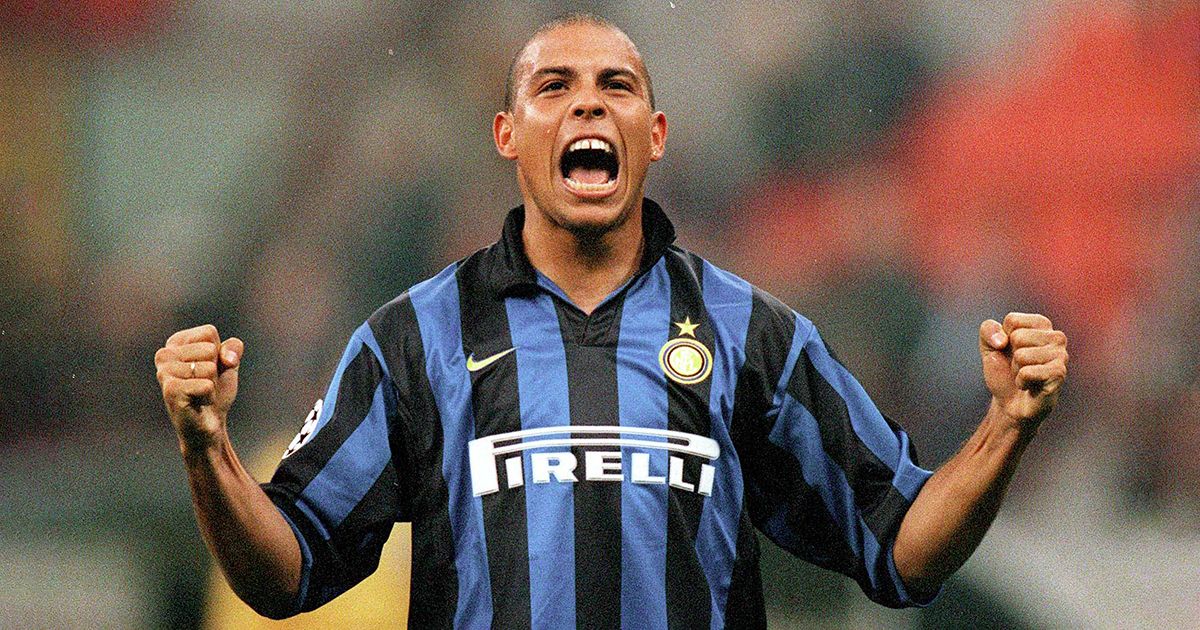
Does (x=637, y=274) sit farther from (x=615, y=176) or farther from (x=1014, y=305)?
(x=1014, y=305)

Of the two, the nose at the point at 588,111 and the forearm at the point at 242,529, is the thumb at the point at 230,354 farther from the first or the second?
the nose at the point at 588,111

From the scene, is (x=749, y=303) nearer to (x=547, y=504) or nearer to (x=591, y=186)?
(x=591, y=186)

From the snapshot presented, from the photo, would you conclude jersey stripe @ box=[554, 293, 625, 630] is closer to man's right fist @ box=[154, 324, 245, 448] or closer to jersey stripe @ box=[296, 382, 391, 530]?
jersey stripe @ box=[296, 382, 391, 530]

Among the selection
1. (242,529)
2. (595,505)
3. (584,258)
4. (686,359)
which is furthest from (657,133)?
(242,529)

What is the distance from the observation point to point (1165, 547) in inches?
115

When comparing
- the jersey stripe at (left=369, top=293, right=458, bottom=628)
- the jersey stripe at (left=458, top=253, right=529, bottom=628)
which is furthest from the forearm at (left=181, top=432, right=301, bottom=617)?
the jersey stripe at (left=458, top=253, right=529, bottom=628)

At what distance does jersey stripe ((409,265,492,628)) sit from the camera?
1.78 metres

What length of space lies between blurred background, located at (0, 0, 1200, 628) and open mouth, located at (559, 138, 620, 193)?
37.7 inches

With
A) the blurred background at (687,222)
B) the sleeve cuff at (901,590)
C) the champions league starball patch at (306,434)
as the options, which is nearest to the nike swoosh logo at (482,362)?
the champions league starball patch at (306,434)

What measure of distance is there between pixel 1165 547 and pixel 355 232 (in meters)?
1.74

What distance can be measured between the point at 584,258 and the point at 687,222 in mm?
1012

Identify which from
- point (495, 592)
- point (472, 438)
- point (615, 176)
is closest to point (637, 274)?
point (615, 176)

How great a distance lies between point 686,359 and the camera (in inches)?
73.7

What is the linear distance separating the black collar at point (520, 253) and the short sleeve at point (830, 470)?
22 cm
